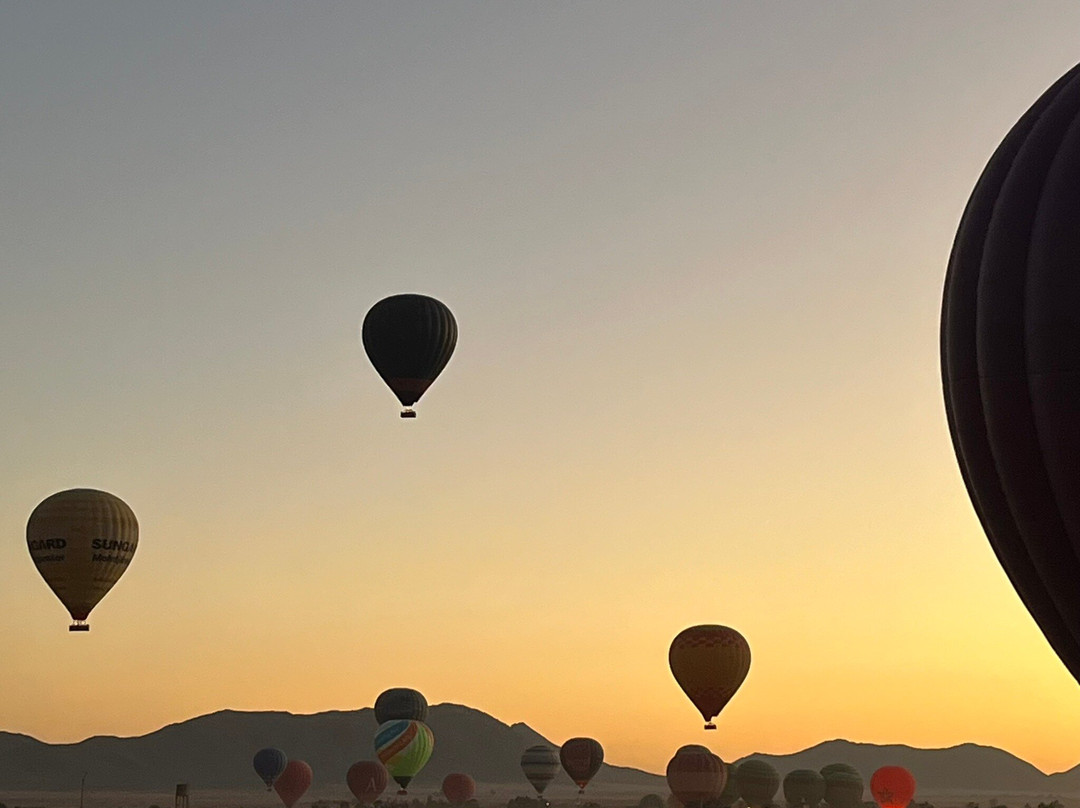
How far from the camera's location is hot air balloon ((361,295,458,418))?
61062 millimetres

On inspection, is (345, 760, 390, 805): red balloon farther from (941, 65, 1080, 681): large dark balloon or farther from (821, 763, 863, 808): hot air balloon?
(941, 65, 1080, 681): large dark balloon

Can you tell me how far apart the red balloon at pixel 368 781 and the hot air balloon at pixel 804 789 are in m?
25.1

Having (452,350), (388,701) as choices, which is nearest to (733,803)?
(388,701)

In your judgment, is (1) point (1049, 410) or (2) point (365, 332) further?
(2) point (365, 332)

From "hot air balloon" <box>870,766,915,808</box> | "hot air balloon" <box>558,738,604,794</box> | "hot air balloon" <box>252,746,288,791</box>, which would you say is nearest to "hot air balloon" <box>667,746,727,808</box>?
"hot air balloon" <box>558,738,604,794</box>

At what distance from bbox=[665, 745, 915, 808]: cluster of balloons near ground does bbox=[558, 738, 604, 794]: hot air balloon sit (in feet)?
27.9

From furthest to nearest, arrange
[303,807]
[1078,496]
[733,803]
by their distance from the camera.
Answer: [303,807] → [733,803] → [1078,496]

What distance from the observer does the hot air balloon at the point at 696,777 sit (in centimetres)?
8225

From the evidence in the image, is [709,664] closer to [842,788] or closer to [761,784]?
[761,784]

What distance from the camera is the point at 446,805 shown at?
14938cm

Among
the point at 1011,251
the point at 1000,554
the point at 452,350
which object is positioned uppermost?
the point at 452,350

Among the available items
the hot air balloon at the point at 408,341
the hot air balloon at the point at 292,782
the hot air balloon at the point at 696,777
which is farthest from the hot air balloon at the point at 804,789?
the hot air balloon at the point at 408,341

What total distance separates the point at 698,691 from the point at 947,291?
40546 millimetres

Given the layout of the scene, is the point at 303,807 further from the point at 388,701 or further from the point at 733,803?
the point at 733,803
